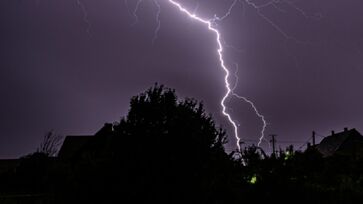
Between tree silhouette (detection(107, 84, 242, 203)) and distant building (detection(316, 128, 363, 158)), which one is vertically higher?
distant building (detection(316, 128, 363, 158))

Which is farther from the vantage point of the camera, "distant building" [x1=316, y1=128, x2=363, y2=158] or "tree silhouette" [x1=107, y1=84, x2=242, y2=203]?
"distant building" [x1=316, y1=128, x2=363, y2=158]

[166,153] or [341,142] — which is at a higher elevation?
[341,142]

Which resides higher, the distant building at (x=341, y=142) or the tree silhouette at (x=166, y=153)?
the distant building at (x=341, y=142)

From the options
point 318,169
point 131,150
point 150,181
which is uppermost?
point 318,169

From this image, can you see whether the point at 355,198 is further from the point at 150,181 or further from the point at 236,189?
the point at 150,181

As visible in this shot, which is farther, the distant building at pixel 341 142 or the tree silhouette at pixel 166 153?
the distant building at pixel 341 142

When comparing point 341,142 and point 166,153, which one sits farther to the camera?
point 341,142

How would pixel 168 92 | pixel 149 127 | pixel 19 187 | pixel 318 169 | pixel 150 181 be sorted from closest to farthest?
pixel 150 181 → pixel 149 127 → pixel 168 92 → pixel 19 187 → pixel 318 169

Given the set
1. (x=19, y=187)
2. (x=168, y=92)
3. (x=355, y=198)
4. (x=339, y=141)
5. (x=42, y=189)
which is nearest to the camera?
(x=168, y=92)

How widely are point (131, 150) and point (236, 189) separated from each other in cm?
214

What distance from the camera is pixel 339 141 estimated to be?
40.2 m

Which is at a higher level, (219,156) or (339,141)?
(339,141)

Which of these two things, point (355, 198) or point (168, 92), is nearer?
point (168, 92)

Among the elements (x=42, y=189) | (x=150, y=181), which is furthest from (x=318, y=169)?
(x=150, y=181)
